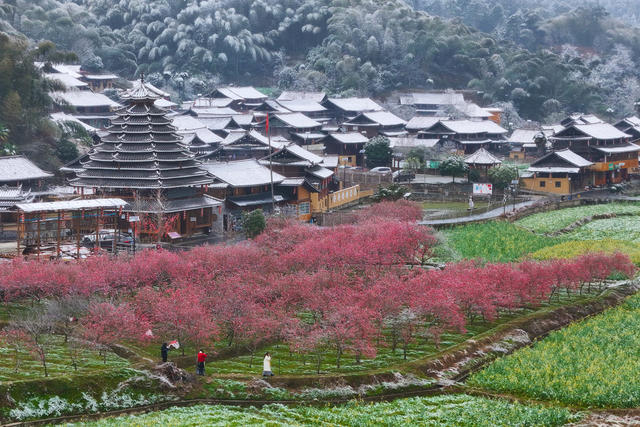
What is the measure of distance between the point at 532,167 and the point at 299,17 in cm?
7781

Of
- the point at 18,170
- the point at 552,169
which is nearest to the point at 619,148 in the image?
the point at 552,169

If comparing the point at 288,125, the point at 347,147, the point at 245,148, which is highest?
the point at 288,125

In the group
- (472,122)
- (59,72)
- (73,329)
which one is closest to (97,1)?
(59,72)

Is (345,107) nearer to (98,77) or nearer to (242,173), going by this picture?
(98,77)

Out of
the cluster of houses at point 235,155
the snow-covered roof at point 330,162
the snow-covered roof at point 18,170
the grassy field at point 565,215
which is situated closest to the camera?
the cluster of houses at point 235,155

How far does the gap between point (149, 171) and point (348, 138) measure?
144 feet

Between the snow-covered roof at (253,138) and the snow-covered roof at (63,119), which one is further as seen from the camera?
the snow-covered roof at (253,138)

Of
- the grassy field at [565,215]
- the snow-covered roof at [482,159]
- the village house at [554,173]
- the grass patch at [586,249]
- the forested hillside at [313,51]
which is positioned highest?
the forested hillside at [313,51]

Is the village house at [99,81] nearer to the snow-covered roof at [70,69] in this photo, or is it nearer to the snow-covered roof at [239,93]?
the snow-covered roof at [70,69]

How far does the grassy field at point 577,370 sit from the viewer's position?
3369 cm

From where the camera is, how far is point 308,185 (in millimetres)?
73438

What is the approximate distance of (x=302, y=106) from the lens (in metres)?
118

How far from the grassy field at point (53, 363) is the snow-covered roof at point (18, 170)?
30641 mm

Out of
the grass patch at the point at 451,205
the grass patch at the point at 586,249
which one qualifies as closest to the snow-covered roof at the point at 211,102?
the grass patch at the point at 451,205
